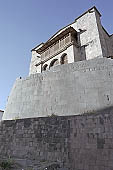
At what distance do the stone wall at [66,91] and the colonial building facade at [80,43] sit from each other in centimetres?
549

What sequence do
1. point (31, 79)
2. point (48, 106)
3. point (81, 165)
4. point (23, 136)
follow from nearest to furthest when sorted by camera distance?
point (81, 165) < point (23, 136) < point (48, 106) < point (31, 79)

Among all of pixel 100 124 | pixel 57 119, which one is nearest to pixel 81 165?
pixel 100 124

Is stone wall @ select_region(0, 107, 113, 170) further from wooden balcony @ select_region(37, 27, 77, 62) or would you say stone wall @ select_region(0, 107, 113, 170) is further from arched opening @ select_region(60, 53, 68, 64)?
wooden balcony @ select_region(37, 27, 77, 62)

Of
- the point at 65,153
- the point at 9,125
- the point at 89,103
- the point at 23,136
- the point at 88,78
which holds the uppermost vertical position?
the point at 88,78

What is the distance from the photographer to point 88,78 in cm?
753

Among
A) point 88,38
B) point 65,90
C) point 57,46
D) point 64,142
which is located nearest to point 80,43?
point 88,38

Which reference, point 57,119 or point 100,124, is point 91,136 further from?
point 57,119

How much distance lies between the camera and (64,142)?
5633mm

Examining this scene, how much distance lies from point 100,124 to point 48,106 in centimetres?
324

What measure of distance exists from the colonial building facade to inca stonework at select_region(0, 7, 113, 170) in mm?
5739

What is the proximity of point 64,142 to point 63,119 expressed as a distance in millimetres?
995

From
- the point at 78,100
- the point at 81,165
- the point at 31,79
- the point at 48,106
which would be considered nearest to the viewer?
the point at 81,165

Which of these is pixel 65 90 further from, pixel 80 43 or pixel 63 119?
pixel 80 43

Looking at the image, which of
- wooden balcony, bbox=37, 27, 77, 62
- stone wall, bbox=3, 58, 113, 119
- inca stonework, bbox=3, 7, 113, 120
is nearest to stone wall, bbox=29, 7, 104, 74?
wooden balcony, bbox=37, 27, 77, 62
